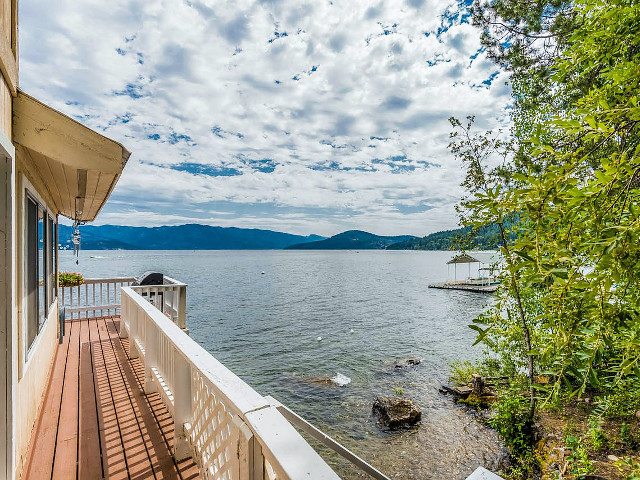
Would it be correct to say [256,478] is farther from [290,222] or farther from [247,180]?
[290,222]

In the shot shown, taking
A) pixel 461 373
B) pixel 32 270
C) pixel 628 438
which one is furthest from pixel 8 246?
pixel 461 373

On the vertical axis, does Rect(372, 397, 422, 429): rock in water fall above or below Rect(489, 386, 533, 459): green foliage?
below

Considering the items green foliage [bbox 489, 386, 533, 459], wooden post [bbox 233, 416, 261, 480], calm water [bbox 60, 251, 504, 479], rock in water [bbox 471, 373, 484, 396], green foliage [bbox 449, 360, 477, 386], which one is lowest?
calm water [bbox 60, 251, 504, 479]

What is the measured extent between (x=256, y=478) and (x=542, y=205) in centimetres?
180

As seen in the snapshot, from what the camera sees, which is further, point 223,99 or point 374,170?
point 374,170

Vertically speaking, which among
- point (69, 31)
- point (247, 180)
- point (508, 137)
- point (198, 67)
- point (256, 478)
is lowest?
point (256, 478)

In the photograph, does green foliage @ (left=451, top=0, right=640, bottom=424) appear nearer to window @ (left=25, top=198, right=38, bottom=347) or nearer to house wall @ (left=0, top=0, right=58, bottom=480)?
house wall @ (left=0, top=0, right=58, bottom=480)

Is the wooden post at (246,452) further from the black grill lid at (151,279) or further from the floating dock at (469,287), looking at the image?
the floating dock at (469,287)

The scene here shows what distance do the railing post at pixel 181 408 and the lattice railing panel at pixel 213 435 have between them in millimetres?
169

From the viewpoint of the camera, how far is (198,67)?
31.0ft

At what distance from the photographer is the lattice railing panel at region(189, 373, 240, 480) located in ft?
6.16

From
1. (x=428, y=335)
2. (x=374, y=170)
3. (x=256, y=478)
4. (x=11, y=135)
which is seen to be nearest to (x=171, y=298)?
(x=11, y=135)

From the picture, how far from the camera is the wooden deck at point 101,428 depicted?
2.86 meters

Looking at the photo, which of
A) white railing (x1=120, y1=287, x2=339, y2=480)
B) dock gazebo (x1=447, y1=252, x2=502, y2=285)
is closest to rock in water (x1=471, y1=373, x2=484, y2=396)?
dock gazebo (x1=447, y1=252, x2=502, y2=285)
